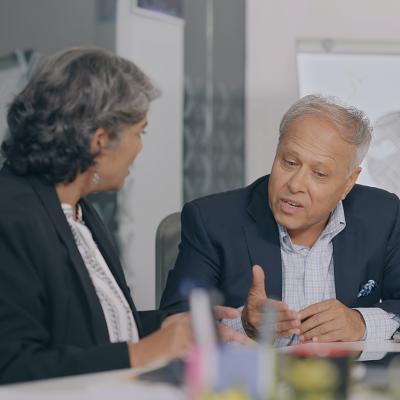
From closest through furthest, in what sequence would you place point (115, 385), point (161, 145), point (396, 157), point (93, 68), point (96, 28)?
point (115, 385) → point (93, 68) → point (396, 157) → point (96, 28) → point (161, 145)

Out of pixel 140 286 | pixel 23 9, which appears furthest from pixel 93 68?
pixel 140 286

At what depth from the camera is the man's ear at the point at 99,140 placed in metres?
1.90

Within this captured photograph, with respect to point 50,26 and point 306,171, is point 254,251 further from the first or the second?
point 50,26

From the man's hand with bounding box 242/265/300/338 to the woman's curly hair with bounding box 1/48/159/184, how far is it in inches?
21.5

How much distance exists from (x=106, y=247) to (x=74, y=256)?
278 millimetres

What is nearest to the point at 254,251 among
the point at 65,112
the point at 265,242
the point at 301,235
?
the point at 265,242

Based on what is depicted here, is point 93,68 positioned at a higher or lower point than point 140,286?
higher

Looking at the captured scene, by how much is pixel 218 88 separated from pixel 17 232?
→ 8.63 feet

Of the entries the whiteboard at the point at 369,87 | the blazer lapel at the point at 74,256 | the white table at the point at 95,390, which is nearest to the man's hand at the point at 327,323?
the blazer lapel at the point at 74,256

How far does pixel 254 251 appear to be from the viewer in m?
2.56

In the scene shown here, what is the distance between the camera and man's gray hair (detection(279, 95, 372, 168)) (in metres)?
2.55

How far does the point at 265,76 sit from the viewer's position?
13.5ft

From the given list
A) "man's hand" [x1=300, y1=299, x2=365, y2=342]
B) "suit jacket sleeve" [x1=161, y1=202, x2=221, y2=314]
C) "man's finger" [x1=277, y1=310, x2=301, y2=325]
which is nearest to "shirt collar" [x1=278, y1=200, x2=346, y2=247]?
"suit jacket sleeve" [x1=161, y1=202, x2=221, y2=314]

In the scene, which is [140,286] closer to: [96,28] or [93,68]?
[96,28]
